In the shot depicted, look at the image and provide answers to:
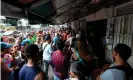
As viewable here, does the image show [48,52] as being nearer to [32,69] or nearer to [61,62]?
[61,62]

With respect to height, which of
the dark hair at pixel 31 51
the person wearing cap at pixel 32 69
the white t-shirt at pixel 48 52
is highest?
the dark hair at pixel 31 51

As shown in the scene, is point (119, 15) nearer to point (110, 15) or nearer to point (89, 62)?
point (110, 15)

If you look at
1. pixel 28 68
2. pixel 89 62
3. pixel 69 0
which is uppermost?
pixel 69 0

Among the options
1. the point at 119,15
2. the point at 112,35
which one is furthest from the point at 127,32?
the point at 112,35

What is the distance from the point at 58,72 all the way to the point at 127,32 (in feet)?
8.71

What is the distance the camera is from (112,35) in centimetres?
682

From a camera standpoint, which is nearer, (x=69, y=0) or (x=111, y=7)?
(x=69, y=0)

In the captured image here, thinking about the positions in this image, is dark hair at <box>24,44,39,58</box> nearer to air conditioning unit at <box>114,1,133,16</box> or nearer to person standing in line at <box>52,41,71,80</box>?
person standing in line at <box>52,41,71,80</box>

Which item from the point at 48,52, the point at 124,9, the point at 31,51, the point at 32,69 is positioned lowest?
the point at 48,52

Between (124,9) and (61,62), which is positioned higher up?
(124,9)

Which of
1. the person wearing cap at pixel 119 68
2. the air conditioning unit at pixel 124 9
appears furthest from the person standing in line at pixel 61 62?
the air conditioning unit at pixel 124 9

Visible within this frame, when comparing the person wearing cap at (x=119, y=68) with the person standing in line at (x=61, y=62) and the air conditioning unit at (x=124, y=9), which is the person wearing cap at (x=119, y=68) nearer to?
the person standing in line at (x=61, y=62)

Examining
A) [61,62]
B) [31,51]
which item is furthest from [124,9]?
[31,51]

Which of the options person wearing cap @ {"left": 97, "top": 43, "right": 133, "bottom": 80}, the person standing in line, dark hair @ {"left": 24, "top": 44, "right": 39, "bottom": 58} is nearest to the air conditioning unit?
the person standing in line
